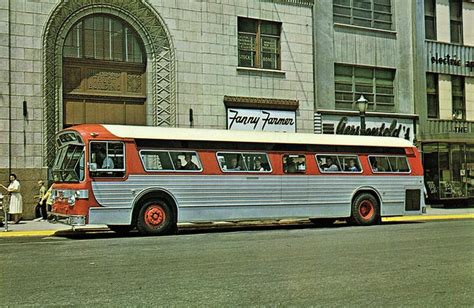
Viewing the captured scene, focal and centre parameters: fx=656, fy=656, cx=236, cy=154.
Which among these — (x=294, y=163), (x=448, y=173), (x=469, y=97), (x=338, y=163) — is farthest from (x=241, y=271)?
(x=469, y=97)

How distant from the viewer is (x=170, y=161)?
17000 mm

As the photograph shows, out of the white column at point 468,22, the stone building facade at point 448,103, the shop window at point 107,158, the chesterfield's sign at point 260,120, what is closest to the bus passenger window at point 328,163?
the shop window at point 107,158

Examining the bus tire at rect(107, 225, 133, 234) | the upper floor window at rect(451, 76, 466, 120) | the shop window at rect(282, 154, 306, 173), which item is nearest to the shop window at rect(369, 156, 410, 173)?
the shop window at rect(282, 154, 306, 173)

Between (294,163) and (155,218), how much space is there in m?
4.61

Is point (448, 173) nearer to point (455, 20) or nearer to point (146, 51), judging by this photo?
point (455, 20)

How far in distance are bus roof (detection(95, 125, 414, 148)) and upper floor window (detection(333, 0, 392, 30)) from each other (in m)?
9.62

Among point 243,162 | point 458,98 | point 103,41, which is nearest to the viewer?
point 243,162

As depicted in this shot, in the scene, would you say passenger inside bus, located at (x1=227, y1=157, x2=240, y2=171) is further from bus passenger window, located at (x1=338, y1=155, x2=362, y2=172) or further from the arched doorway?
the arched doorway

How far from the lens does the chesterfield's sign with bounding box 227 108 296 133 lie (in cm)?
2528

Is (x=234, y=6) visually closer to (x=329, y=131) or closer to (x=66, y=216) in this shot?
(x=329, y=131)

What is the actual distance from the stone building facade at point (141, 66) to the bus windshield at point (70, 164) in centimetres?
505

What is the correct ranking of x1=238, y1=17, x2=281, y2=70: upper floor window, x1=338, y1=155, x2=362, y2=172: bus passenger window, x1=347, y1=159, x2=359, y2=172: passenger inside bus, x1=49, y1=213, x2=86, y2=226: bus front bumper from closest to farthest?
x1=49, y1=213, x2=86, y2=226: bus front bumper → x1=338, y1=155, x2=362, y2=172: bus passenger window → x1=347, y1=159, x2=359, y2=172: passenger inside bus → x1=238, y1=17, x2=281, y2=70: upper floor window

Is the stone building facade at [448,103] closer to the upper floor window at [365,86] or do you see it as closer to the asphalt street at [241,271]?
the upper floor window at [365,86]

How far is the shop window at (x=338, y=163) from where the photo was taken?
64.0 feet
